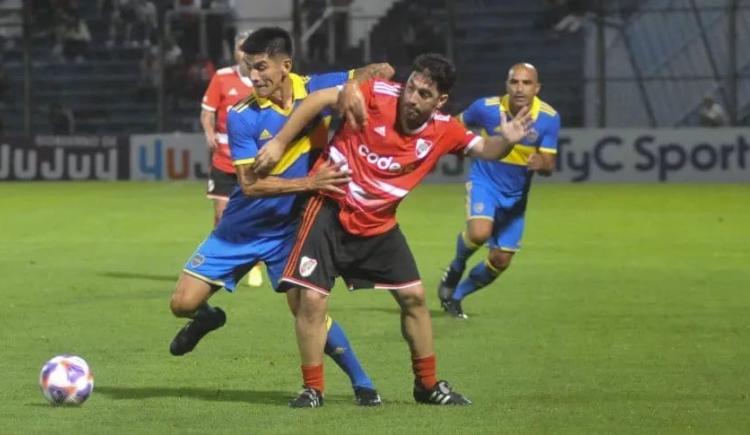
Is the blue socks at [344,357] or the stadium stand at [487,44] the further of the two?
the stadium stand at [487,44]

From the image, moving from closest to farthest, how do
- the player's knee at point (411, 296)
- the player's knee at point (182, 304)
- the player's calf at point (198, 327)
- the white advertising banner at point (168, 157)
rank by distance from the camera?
the player's knee at point (411, 296) → the player's knee at point (182, 304) → the player's calf at point (198, 327) → the white advertising banner at point (168, 157)

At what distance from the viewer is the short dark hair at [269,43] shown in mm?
9344

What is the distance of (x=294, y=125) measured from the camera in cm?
893

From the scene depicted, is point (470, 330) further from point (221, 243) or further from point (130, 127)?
point (130, 127)

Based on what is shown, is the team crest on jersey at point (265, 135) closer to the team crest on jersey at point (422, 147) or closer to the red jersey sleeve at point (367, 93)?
the red jersey sleeve at point (367, 93)

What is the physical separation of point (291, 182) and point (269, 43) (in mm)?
821

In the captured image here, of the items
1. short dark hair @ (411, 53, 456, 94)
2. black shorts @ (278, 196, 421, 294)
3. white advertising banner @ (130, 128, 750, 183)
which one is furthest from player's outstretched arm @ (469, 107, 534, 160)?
white advertising banner @ (130, 128, 750, 183)

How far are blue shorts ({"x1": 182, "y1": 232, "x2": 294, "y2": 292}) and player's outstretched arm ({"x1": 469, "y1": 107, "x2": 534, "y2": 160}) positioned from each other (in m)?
1.35

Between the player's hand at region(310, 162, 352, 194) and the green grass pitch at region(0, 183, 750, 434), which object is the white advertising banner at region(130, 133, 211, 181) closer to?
the green grass pitch at region(0, 183, 750, 434)

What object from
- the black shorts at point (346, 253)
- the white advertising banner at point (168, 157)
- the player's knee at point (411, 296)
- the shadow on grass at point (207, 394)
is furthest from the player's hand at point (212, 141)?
the white advertising banner at point (168, 157)

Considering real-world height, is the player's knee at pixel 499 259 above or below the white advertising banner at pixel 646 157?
above

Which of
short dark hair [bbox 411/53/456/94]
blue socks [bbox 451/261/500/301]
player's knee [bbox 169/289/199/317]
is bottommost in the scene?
blue socks [bbox 451/261/500/301]

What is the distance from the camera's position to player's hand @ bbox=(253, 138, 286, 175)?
29.4ft

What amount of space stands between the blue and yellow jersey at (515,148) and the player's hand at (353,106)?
5.29 metres
